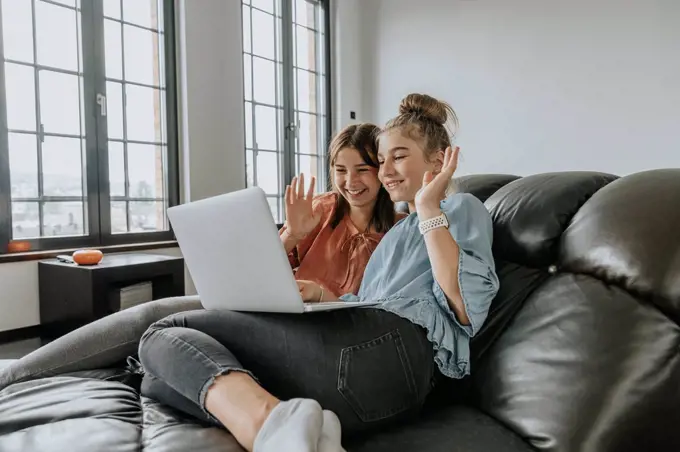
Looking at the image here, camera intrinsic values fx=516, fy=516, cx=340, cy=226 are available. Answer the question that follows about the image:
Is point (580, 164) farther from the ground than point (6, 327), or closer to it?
farther from the ground

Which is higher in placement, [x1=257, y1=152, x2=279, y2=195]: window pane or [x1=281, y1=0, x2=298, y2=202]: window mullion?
[x1=281, y1=0, x2=298, y2=202]: window mullion

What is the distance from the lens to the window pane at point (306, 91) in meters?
4.49

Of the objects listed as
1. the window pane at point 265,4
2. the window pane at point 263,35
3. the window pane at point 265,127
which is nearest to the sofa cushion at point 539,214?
the window pane at point 265,127

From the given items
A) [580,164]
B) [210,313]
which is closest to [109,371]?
[210,313]

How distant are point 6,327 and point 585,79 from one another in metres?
3.97

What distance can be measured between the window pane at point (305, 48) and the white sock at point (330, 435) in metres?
4.00

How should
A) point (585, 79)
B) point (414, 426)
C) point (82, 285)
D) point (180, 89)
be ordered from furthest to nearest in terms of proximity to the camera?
1. point (585, 79)
2. point (180, 89)
3. point (82, 285)
4. point (414, 426)

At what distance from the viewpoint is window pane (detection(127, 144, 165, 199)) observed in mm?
3182

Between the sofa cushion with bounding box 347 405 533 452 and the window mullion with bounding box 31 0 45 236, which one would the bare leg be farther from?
the window mullion with bounding box 31 0 45 236

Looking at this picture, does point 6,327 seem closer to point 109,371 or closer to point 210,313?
point 109,371

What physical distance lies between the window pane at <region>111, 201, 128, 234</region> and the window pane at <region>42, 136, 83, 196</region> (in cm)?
22

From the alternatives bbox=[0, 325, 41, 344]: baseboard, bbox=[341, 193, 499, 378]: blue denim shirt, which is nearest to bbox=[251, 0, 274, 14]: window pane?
bbox=[0, 325, 41, 344]: baseboard

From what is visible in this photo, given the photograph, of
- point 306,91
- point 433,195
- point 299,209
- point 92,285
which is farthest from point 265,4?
point 433,195

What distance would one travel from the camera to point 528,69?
406 cm
